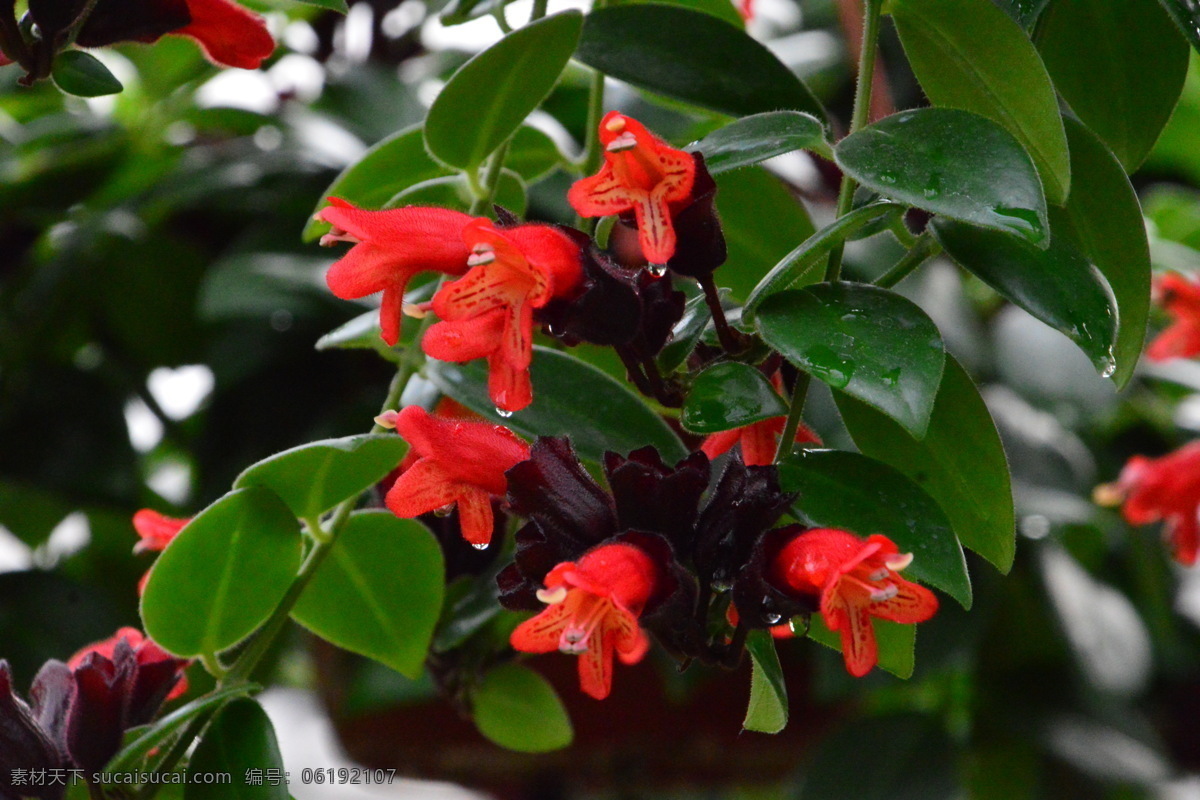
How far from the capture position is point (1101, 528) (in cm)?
100

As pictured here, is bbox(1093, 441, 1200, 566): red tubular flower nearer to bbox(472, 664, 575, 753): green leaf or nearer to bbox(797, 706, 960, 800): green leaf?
bbox(797, 706, 960, 800): green leaf

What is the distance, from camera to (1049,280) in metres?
0.38

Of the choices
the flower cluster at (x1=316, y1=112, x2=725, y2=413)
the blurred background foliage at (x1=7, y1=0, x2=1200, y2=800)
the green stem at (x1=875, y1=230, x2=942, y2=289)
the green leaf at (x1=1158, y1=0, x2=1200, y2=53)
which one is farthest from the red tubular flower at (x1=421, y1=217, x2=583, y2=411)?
the blurred background foliage at (x1=7, y1=0, x2=1200, y2=800)

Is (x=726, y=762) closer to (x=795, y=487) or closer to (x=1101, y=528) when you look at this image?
(x=1101, y=528)

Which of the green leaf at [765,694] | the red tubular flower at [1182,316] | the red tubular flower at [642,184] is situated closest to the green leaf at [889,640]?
the green leaf at [765,694]

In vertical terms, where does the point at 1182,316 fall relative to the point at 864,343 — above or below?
below

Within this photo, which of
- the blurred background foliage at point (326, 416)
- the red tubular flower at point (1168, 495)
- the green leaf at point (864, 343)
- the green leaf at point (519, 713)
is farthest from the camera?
the blurred background foliage at point (326, 416)

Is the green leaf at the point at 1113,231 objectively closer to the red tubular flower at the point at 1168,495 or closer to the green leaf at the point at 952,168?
the green leaf at the point at 952,168

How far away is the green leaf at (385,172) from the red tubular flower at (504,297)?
8.2 inches

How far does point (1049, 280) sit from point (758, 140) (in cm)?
10

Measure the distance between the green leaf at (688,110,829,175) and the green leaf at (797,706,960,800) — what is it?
687mm

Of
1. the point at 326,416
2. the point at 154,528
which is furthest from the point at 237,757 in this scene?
the point at 326,416

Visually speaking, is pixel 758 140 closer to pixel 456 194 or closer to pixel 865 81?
pixel 865 81

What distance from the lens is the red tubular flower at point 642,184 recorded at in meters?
0.38
